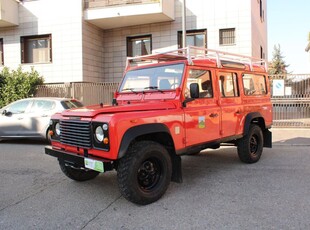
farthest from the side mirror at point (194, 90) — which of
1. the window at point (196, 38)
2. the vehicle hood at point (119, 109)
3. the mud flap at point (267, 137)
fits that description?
the window at point (196, 38)

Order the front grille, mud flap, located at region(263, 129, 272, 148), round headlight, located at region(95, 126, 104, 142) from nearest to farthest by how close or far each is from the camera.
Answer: round headlight, located at region(95, 126, 104, 142), the front grille, mud flap, located at region(263, 129, 272, 148)

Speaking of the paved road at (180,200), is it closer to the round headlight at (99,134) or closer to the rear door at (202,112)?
the rear door at (202,112)

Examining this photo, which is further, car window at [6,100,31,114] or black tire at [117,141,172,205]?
car window at [6,100,31,114]

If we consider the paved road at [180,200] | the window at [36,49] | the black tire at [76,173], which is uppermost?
the window at [36,49]

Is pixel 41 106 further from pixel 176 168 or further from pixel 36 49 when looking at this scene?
pixel 36 49

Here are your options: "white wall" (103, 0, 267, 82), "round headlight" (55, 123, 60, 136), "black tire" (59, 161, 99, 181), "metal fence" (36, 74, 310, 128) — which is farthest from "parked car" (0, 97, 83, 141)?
"metal fence" (36, 74, 310, 128)

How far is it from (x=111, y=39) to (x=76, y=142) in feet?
45.3

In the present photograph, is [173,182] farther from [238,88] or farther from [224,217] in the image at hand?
[238,88]

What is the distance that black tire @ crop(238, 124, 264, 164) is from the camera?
22.5 ft

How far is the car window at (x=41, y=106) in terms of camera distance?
10164 millimetres

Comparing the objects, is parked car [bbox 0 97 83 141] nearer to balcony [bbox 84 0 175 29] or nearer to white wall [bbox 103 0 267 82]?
balcony [bbox 84 0 175 29]

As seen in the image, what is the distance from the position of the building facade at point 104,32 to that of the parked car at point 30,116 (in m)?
5.83

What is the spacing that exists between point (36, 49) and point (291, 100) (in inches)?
513

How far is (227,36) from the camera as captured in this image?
50.9 ft
